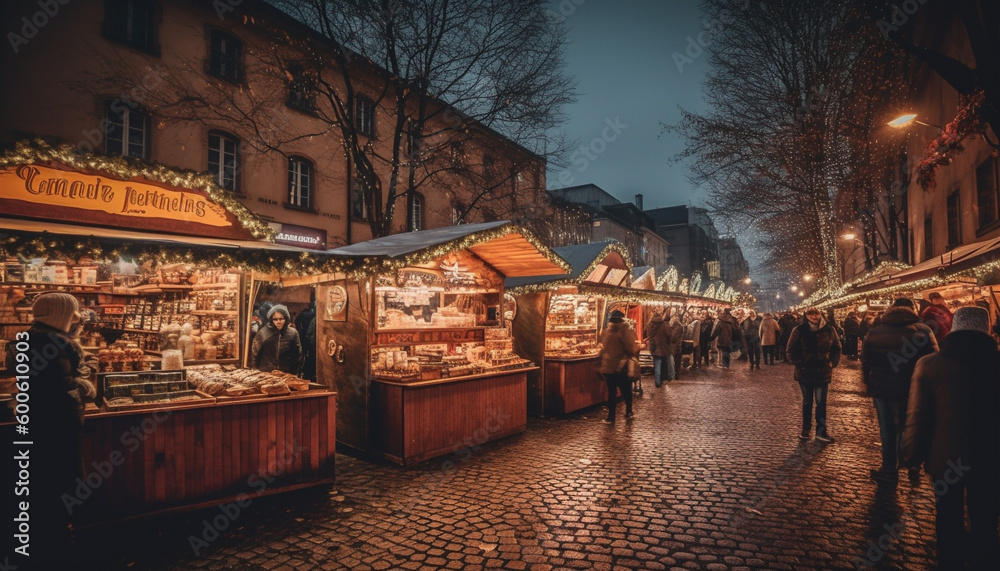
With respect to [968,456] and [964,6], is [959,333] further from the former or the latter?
[964,6]

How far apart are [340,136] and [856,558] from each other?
17.9 meters

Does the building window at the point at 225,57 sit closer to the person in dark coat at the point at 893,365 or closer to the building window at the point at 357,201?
the building window at the point at 357,201

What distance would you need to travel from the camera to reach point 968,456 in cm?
348

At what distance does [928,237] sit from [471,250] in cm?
1883

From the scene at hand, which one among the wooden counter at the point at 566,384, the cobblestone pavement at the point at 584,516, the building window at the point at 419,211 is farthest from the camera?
the building window at the point at 419,211

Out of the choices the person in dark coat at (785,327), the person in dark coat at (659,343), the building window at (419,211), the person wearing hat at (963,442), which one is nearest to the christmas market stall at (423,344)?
the person in dark coat at (659,343)

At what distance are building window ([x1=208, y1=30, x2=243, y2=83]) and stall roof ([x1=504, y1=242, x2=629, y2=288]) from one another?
1045 cm

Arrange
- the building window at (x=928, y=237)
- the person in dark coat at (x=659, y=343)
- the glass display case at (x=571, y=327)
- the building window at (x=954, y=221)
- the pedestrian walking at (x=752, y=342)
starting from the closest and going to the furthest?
1. the glass display case at (x=571, y=327)
2. the person in dark coat at (x=659, y=343)
3. the building window at (x=954, y=221)
4. the building window at (x=928, y=237)
5. the pedestrian walking at (x=752, y=342)

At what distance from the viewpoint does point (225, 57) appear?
47.3 ft

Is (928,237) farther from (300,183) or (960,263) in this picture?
(300,183)

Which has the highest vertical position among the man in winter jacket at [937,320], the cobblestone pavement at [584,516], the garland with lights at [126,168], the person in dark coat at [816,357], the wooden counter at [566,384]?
the garland with lights at [126,168]

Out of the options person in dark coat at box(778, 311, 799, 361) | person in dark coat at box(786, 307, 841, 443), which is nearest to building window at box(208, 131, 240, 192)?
person in dark coat at box(786, 307, 841, 443)

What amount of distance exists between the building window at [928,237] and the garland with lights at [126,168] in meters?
21.3

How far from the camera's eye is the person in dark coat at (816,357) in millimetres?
7164
